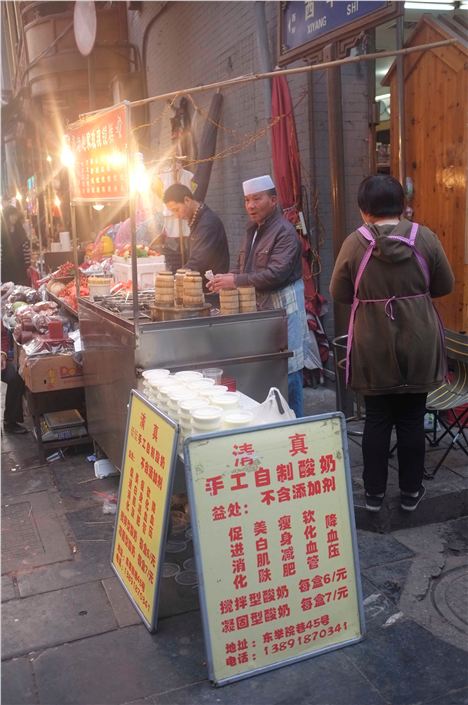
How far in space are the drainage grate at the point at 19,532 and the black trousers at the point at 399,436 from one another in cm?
232

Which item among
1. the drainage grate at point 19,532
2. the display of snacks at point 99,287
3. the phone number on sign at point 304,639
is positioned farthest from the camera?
the display of snacks at point 99,287

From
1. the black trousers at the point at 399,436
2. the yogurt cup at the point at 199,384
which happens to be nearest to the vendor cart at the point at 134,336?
the yogurt cup at the point at 199,384

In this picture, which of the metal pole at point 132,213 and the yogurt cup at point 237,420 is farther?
the metal pole at point 132,213

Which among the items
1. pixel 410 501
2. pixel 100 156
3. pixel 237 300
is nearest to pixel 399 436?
pixel 410 501

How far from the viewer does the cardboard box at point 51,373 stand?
241 inches

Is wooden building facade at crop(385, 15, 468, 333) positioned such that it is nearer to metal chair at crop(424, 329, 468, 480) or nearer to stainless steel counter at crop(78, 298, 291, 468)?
metal chair at crop(424, 329, 468, 480)

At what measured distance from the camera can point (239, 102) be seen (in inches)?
356

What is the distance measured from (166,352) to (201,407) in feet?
3.88

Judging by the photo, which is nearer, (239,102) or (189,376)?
(189,376)

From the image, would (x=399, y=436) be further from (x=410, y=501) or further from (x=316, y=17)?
(x=316, y=17)

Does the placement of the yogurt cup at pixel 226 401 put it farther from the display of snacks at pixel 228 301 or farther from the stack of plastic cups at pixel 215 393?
the display of snacks at pixel 228 301

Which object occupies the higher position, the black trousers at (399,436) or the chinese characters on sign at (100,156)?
the chinese characters on sign at (100,156)

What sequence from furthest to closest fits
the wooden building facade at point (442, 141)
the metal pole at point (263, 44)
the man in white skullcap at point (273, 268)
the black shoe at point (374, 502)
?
the metal pole at point (263, 44) → the wooden building facade at point (442, 141) → the man in white skullcap at point (273, 268) → the black shoe at point (374, 502)

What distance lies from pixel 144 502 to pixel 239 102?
22.5 ft
